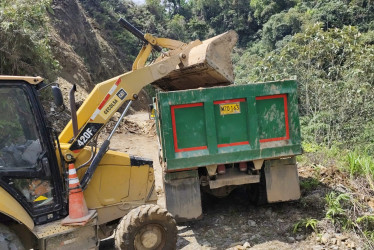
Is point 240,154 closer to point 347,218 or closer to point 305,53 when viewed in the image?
point 347,218

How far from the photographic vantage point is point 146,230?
3.53 m

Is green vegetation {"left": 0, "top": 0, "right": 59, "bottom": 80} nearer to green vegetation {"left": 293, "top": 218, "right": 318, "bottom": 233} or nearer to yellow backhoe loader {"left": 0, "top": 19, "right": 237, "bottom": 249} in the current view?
yellow backhoe loader {"left": 0, "top": 19, "right": 237, "bottom": 249}

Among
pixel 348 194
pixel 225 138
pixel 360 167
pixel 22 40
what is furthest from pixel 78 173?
pixel 22 40

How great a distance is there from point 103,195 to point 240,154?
5.70 feet

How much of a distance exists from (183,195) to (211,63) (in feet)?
5.89

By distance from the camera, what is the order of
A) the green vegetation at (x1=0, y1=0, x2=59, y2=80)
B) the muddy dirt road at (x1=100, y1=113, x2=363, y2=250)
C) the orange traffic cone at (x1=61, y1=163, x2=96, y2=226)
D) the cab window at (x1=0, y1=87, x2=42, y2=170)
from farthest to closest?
the green vegetation at (x1=0, y1=0, x2=59, y2=80), the muddy dirt road at (x1=100, y1=113, x2=363, y2=250), the orange traffic cone at (x1=61, y1=163, x2=96, y2=226), the cab window at (x1=0, y1=87, x2=42, y2=170)

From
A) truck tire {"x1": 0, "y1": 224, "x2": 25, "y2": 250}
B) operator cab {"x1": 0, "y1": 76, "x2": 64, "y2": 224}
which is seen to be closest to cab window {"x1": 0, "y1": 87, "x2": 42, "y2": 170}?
operator cab {"x1": 0, "y1": 76, "x2": 64, "y2": 224}

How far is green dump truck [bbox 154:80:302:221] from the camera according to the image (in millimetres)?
4121

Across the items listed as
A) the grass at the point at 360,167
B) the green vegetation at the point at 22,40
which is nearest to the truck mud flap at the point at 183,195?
the grass at the point at 360,167

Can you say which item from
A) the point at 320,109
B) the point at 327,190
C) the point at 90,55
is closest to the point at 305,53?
the point at 320,109

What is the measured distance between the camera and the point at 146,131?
1539cm

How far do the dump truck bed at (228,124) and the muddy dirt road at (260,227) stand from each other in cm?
86

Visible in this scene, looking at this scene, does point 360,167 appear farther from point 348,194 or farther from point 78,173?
point 78,173

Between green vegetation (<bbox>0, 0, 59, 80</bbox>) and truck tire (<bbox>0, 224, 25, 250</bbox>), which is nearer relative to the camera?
truck tire (<bbox>0, 224, 25, 250</bbox>)
